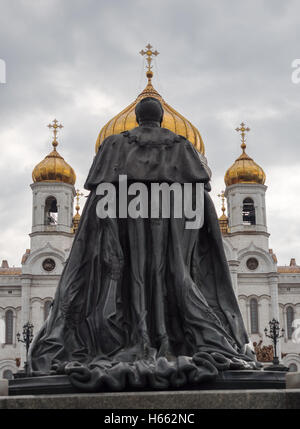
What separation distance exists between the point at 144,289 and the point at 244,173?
150ft

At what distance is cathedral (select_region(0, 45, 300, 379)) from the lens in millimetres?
46219

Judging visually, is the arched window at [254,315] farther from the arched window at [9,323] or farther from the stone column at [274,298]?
the arched window at [9,323]

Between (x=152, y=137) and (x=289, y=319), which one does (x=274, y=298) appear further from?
(x=152, y=137)

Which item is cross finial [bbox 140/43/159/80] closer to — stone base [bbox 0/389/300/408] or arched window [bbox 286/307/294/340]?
arched window [bbox 286/307/294/340]

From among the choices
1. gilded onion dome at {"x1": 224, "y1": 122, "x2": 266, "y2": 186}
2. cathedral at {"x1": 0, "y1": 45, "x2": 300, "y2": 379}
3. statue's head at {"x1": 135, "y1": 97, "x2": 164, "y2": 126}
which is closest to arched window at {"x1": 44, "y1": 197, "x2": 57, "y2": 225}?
cathedral at {"x1": 0, "y1": 45, "x2": 300, "y2": 379}

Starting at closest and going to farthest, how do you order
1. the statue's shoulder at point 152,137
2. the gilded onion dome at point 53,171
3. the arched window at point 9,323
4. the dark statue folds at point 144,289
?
the dark statue folds at point 144,289
the statue's shoulder at point 152,137
the arched window at point 9,323
the gilded onion dome at point 53,171

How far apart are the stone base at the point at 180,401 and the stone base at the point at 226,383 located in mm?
189

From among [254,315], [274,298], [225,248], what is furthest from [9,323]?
[274,298]

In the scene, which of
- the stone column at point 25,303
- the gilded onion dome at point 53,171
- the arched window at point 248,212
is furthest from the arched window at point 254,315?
the gilded onion dome at point 53,171

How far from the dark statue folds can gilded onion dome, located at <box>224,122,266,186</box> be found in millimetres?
44857

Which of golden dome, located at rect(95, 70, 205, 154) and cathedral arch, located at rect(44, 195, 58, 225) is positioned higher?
golden dome, located at rect(95, 70, 205, 154)

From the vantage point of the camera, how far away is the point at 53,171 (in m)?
49.9

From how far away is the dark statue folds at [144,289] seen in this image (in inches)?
190

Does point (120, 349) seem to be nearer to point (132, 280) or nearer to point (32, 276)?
point (132, 280)
